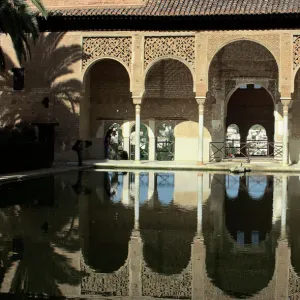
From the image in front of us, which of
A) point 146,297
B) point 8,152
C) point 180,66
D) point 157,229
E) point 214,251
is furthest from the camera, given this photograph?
point 180,66

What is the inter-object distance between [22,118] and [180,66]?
23.3 feet

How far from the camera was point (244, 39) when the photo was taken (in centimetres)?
2041

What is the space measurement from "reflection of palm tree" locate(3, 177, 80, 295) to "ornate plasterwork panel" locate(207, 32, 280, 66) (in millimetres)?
12864

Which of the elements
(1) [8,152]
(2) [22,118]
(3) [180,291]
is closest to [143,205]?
(3) [180,291]

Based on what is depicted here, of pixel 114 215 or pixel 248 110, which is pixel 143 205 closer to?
pixel 114 215

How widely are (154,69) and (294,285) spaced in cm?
1991

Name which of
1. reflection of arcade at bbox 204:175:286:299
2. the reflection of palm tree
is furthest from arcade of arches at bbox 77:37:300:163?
the reflection of palm tree

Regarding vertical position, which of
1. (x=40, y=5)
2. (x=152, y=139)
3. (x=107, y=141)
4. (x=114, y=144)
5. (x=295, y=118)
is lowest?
(x=114, y=144)

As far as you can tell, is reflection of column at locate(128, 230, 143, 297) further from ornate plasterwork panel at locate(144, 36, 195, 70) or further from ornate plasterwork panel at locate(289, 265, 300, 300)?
ornate plasterwork panel at locate(144, 36, 195, 70)

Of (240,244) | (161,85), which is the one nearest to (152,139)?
(161,85)

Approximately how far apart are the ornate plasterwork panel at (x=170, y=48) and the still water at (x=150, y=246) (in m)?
11.0

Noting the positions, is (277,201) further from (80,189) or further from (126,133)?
(126,133)

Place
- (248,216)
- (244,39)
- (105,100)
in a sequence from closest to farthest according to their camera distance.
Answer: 1. (248,216)
2. (244,39)
3. (105,100)

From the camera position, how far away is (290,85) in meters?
19.9
